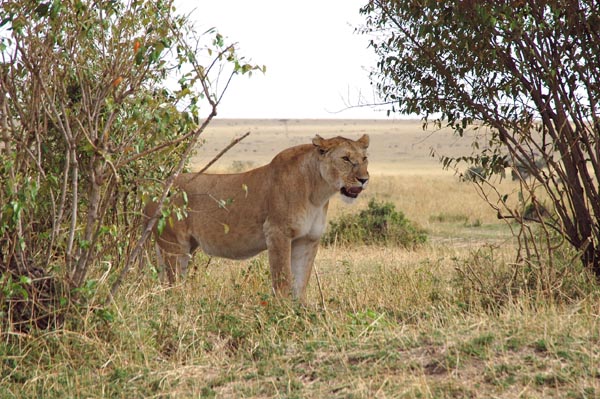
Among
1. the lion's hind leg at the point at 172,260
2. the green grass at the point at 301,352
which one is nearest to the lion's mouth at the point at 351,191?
the green grass at the point at 301,352

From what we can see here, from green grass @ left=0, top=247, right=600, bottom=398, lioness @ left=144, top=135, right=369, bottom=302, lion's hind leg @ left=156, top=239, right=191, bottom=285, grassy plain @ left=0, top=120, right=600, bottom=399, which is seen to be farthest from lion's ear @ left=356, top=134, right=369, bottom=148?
lion's hind leg @ left=156, top=239, right=191, bottom=285

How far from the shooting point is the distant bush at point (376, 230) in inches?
516

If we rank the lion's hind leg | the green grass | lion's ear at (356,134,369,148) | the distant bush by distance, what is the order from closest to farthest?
1. the green grass
2. lion's ear at (356,134,369,148)
3. the lion's hind leg
4. the distant bush

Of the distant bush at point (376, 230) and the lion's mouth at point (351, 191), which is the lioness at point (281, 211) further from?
the distant bush at point (376, 230)

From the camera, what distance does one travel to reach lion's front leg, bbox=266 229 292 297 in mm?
7430

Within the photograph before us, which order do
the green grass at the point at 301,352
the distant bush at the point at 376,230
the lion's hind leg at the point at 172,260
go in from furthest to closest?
the distant bush at the point at 376,230, the lion's hind leg at the point at 172,260, the green grass at the point at 301,352

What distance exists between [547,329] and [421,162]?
60.5 meters

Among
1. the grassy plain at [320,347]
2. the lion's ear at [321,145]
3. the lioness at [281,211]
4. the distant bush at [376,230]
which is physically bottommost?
the distant bush at [376,230]

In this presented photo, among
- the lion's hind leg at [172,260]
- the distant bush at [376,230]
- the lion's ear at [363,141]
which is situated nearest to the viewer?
the lion's ear at [363,141]

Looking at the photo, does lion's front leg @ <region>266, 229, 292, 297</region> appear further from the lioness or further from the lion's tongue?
the lion's tongue

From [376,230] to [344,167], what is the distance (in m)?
6.23

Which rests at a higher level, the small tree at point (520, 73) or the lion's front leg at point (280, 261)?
the small tree at point (520, 73)

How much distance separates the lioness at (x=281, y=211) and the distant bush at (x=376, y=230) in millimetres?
4928

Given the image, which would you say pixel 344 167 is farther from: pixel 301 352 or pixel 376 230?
pixel 376 230
